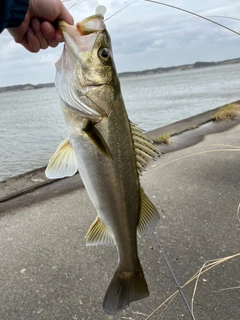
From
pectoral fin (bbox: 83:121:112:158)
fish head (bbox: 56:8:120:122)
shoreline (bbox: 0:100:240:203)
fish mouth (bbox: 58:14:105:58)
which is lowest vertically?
shoreline (bbox: 0:100:240:203)

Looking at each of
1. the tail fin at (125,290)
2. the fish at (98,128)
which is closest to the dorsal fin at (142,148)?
the fish at (98,128)

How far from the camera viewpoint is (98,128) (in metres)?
1.82

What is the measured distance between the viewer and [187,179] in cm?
578

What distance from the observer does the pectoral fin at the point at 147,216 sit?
204cm

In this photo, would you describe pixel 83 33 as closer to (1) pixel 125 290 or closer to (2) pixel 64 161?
(2) pixel 64 161

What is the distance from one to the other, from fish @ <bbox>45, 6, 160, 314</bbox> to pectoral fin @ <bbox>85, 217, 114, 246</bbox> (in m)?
0.08

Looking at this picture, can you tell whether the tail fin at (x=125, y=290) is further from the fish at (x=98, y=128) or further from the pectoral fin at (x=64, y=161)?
the pectoral fin at (x=64, y=161)

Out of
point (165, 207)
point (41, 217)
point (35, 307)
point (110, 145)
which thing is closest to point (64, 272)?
point (35, 307)

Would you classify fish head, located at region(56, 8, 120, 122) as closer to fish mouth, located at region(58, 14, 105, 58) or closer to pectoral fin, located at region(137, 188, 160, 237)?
fish mouth, located at region(58, 14, 105, 58)

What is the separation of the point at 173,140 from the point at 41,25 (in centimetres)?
706

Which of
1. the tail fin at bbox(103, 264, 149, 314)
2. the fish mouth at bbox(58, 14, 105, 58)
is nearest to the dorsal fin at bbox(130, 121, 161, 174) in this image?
the fish mouth at bbox(58, 14, 105, 58)

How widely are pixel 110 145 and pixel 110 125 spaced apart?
103 mm

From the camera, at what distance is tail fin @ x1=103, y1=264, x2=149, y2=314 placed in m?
2.07

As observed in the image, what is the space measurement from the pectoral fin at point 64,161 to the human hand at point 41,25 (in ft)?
2.21
